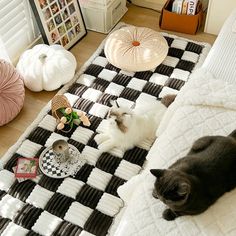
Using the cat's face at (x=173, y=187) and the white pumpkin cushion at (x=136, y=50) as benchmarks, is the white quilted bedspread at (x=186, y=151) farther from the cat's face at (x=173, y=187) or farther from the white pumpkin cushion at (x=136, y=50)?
the white pumpkin cushion at (x=136, y=50)

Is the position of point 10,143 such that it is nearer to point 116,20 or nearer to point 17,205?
A: point 17,205

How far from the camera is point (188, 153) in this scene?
53.9 inches

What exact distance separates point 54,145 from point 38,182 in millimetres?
226

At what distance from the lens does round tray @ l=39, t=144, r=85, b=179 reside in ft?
6.16

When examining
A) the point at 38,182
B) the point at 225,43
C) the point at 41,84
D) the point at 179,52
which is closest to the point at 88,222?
the point at 38,182

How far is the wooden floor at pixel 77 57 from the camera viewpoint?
84.4 inches

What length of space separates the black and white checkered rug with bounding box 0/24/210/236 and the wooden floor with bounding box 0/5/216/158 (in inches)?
3.8

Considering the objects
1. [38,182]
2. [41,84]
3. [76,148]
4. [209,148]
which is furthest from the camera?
[41,84]

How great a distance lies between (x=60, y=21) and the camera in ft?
8.39

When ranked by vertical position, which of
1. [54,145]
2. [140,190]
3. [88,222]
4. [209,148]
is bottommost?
[88,222]

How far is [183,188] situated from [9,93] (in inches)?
55.0

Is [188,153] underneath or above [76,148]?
above

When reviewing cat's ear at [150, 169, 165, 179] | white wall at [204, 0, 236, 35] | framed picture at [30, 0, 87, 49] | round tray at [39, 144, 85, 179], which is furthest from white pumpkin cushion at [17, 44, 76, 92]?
cat's ear at [150, 169, 165, 179]

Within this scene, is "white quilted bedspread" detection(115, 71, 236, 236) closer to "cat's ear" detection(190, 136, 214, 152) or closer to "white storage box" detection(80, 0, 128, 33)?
"cat's ear" detection(190, 136, 214, 152)
